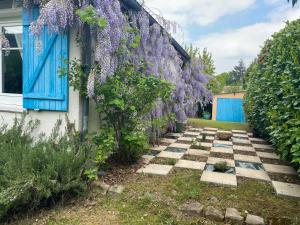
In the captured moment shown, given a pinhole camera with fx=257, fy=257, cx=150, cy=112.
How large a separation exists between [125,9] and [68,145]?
2.53 meters

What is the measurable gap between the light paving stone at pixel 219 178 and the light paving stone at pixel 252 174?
0.70 ft

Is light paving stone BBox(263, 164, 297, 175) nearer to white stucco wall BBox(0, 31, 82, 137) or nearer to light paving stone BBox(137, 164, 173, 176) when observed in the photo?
light paving stone BBox(137, 164, 173, 176)

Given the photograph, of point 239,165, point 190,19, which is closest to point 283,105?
point 239,165

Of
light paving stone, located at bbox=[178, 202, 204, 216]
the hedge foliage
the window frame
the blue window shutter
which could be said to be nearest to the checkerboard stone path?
the hedge foliage

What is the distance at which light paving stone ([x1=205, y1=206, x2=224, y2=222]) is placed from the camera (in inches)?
97.6

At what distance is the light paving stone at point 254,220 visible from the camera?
7.88 feet

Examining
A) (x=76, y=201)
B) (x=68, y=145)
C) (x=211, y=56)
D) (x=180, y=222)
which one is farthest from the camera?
(x=211, y=56)

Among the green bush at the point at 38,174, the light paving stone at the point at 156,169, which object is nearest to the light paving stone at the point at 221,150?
the light paving stone at the point at 156,169

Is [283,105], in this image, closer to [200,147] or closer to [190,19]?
[200,147]

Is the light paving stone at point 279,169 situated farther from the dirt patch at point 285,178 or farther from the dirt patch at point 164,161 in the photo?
the dirt patch at point 164,161

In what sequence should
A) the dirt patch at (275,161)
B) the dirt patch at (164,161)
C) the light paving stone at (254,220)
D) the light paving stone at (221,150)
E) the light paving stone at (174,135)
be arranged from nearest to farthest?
the light paving stone at (254,220) → the dirt patch at (164,161) → the dirt patch at (275,161) → the light paving stone at (221,150) → the light paving stone at (174,135)

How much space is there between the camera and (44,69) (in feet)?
12.3

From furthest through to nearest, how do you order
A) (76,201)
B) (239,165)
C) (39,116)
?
(239,165) → (39,116) → (76,201)

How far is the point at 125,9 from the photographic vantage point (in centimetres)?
436
